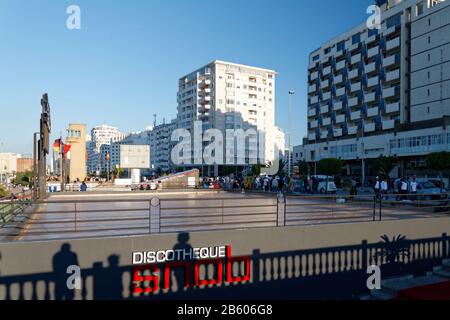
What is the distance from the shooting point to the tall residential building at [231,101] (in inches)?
3819

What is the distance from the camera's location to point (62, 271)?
682 cm

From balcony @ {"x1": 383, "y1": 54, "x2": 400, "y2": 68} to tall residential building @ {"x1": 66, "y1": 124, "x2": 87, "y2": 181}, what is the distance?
49429 millimetres

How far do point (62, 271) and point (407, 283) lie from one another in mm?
8573

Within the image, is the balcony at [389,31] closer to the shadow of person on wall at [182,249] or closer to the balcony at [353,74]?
the balcony at [353,74]

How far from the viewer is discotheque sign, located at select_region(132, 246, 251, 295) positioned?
7441 mm

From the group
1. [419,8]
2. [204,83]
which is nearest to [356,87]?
[419,8]

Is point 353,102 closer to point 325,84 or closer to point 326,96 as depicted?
point 326,96

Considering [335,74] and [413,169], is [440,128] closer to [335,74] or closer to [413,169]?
[413,169]

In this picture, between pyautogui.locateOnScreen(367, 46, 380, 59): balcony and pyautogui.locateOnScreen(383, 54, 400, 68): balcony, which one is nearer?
pyautogui.locateOnScreen(383, 54, 400, 68): balcony

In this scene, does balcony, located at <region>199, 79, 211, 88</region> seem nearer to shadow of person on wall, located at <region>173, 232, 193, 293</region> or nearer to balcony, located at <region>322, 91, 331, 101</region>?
balcony, located at <region>322, 91, 331, 101</region>

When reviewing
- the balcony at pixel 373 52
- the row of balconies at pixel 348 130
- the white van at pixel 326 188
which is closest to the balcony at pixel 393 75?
the balcony at pixel 373 52

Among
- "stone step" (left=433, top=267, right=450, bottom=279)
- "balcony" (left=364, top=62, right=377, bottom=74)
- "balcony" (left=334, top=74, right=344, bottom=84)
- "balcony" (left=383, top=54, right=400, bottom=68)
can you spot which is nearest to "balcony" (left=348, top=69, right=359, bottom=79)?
"balcony" (left=364, top=62, right=377, bottom=74)

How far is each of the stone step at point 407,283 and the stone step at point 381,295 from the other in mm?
88

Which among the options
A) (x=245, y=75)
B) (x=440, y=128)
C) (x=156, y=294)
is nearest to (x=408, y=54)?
(x=440, y=128)
